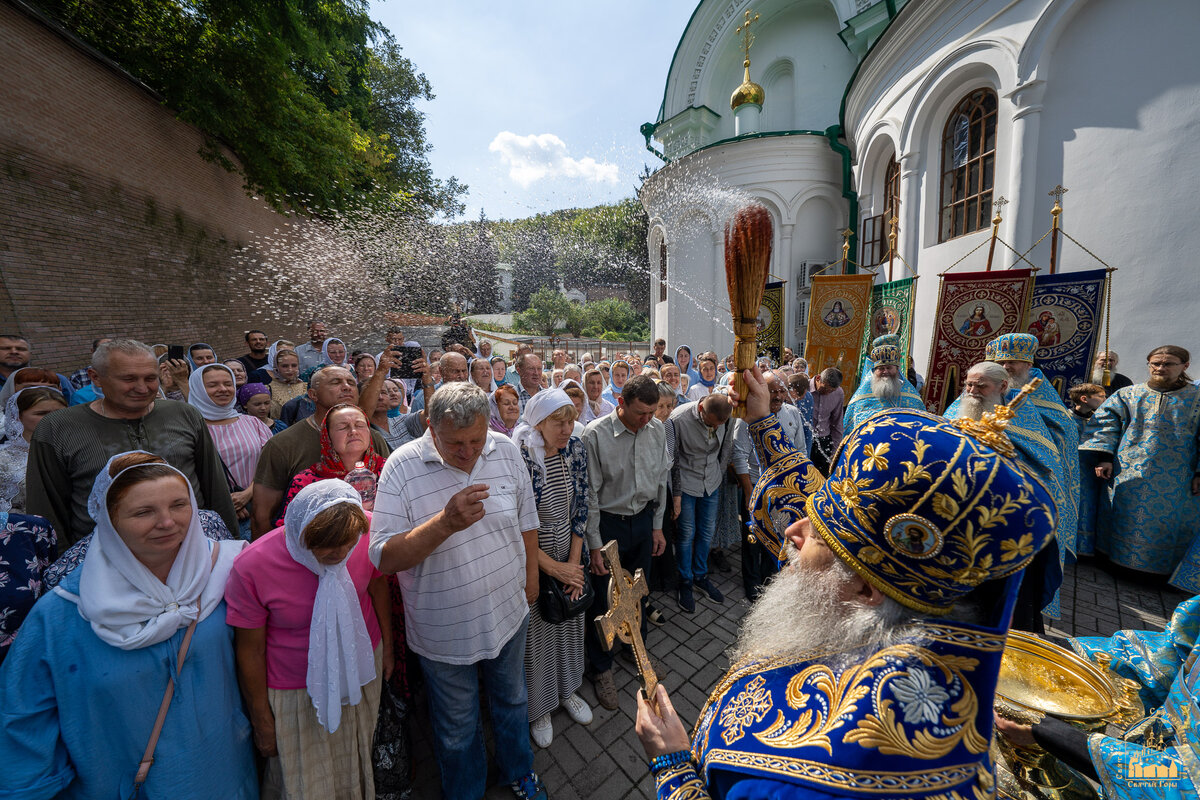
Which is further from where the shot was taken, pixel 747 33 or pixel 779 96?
pixel 779 96

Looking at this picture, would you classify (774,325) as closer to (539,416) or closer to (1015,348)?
(1015,348)

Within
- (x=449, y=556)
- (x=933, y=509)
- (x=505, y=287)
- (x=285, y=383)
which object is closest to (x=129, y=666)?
(x=449, y=556)

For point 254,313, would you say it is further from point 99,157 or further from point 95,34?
point 95,34

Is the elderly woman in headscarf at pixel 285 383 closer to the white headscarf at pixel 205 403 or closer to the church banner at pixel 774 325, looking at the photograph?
the white headscarf at pixel 205 403

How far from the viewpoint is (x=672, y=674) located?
11.7 ft

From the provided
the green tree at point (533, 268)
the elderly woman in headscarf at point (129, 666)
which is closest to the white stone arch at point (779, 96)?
the elderly woman in headscarf at point (129, 666)

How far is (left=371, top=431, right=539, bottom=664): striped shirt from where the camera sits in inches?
85.3

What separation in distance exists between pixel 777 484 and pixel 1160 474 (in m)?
5.70

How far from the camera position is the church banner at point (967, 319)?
24.0 ft

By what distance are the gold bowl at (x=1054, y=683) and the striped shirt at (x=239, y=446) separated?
4.66 metres

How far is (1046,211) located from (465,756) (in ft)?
38.7

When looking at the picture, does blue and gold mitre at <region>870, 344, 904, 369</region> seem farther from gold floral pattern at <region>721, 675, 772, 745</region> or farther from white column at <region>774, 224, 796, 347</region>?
white column at <region>774, 224, 796, 347</region>

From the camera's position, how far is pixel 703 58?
19125mm

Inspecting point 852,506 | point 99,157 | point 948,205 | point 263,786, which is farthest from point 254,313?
point 948,205
